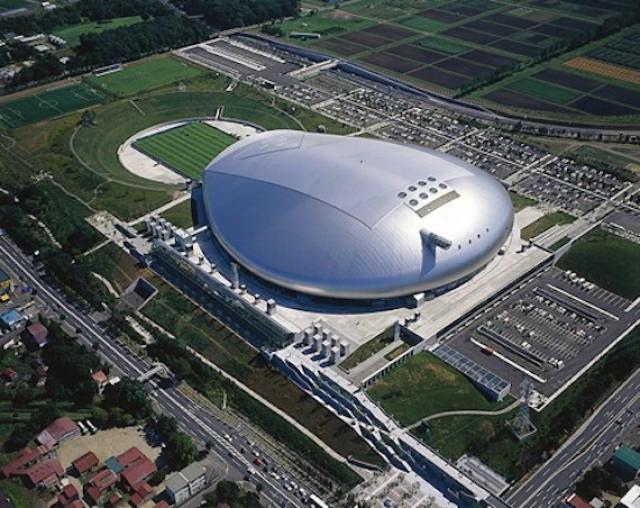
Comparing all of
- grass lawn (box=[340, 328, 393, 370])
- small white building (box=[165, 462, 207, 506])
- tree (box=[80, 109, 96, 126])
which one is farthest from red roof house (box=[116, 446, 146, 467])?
tree (box=[80, 109, 96, 126])

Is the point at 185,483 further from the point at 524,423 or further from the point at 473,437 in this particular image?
the point at 524,423

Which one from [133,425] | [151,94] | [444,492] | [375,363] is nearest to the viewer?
[444,492]

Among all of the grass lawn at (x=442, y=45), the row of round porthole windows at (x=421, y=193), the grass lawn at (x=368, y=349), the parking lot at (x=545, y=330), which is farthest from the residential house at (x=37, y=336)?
the grass lawn at (x=442, y=45)

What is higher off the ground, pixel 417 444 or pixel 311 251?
pixel 311 251

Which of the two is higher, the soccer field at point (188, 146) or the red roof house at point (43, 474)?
the soccer field at point (188, 146)

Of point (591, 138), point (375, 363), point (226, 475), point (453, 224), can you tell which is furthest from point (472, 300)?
point (591, 138)

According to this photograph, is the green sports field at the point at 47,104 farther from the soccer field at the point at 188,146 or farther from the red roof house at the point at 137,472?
the red roof house at the point at 137,472

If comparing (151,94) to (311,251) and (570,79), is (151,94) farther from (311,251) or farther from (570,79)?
(570,79)
